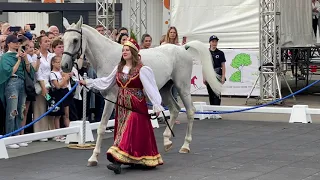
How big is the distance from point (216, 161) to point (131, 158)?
1.44m

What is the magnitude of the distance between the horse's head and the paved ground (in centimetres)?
144

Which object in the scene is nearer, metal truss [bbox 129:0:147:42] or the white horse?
the white horse

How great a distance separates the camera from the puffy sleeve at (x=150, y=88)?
29.6ft

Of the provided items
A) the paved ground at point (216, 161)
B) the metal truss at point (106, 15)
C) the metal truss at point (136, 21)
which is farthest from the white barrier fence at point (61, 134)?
the metal truss at point (136, 21)

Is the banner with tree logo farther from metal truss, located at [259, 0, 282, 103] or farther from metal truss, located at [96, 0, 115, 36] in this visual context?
metal truss, located at [96, 0, 115, 36]

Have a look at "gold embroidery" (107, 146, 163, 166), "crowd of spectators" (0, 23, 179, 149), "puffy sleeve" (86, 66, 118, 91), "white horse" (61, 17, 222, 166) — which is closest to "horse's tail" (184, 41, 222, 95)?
"white horse" (61, 17, 222, 166)

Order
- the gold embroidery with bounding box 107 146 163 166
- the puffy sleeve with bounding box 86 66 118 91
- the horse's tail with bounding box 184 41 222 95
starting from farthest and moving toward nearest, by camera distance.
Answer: the horse's tail with bounding box 184 41 222 95 → the puffy sleeve with bounding box 86 66 118 91 → the gold embroidery with bounding box 107 146 163 166

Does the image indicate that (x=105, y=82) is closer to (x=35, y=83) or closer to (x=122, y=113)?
(x=122, y=113)

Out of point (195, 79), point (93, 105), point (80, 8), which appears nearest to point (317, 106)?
point (195, 79)

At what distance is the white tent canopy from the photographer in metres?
19.6

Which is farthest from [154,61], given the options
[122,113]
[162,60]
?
[122,113]

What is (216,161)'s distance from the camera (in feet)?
32.4

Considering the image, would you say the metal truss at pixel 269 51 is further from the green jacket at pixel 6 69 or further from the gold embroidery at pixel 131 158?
the gold embroidery at pixel 131 158

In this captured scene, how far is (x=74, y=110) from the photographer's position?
517 inches
